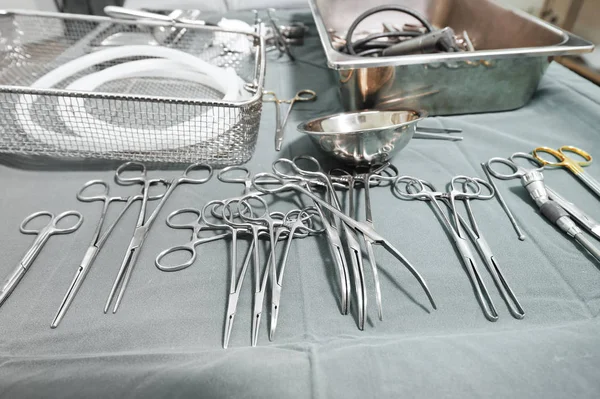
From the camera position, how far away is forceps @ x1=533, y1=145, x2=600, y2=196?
1.93 feet

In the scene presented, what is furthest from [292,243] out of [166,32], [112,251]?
[166,32]

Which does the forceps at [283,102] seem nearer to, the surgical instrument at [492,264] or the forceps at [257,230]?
the forceps at [257,230]

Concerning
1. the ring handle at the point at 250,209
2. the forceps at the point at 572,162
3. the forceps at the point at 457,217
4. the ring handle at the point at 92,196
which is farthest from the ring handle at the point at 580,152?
the ring handle at the point at 92,196

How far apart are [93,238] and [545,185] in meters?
0.67

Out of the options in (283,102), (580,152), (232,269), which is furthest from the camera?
(283,102)

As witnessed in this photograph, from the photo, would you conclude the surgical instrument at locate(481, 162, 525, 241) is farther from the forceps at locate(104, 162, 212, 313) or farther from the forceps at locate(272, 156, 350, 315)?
the forceps at locate(104, 162, 212, 313)

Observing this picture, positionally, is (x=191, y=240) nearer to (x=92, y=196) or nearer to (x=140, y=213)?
(x=140, y=213)

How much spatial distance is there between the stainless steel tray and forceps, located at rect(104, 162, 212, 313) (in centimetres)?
30

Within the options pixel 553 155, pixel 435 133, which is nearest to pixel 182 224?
pixel 435 133

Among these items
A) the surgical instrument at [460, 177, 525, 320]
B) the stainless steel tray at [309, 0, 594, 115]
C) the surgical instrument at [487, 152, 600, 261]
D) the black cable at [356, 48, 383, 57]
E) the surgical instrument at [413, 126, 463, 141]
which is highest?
the black cable at [356, 48, 383, 57]

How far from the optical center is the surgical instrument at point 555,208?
1.61 ft

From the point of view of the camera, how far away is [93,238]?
0.48 meters

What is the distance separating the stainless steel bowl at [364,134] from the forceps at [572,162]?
9.8 inches

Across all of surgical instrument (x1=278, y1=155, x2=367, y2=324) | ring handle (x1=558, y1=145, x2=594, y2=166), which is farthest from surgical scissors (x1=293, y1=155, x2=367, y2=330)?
ring handle (x1=558, y1=145, x2=594, y2=166)
